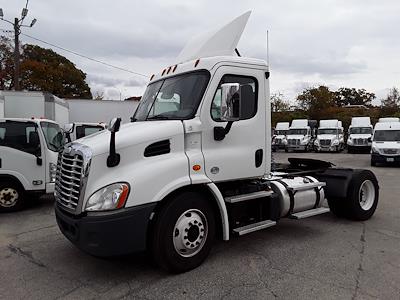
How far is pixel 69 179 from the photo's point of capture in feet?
14.7

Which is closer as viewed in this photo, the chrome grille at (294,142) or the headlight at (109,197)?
the headlight at (109,197)

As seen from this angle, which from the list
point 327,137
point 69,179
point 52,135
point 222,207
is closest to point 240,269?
point 222,207

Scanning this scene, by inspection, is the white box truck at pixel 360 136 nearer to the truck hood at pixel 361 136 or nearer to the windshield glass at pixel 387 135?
the truck hood at pixel 361 136

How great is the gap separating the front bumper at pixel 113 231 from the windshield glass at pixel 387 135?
18827 millimetres

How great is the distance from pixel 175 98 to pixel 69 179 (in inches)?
67.5

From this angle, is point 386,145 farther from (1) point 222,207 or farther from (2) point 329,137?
(1) point 222,207

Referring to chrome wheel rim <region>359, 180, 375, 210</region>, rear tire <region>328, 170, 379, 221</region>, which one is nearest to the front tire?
rear tire <region>328, 170, 379, 221</region>

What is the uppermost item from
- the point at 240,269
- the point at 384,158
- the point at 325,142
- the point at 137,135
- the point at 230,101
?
the point at 230,101

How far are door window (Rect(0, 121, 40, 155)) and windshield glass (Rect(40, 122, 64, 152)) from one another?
209 mm

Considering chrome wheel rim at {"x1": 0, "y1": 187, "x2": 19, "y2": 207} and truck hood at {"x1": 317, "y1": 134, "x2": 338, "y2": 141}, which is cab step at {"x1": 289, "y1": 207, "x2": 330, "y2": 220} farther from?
truck hood at {"x1": 317, "y1": 134, "x2": 338, "y2": 141}

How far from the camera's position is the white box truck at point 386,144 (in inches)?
732

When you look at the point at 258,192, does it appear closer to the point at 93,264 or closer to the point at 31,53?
the point at 93,264

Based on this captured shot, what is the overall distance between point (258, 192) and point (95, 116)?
16.4 meters

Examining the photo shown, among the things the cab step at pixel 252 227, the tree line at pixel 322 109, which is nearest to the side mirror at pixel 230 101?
the cab step at pixel 252 227
